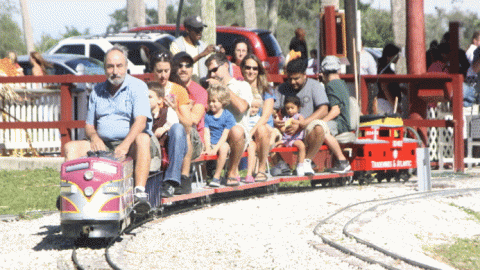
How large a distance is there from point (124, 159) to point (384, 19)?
201 ft

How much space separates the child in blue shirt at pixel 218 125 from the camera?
1165 centimetres

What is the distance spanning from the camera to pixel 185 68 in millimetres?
11320

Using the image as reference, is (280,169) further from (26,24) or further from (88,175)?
(26,24)

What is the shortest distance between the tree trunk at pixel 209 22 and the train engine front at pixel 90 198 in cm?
949

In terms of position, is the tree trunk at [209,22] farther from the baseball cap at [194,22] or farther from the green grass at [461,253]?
the green grass at [461,253]

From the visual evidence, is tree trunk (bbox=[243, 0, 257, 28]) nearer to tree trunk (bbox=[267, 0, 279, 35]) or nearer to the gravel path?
tree trunk (bbox=[267, 0, 279, 35])

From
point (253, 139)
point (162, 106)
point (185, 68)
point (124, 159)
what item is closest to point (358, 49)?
point (253, 139)

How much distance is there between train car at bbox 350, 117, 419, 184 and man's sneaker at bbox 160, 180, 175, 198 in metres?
3.98

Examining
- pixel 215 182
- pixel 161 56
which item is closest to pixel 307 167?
pixel 215 182

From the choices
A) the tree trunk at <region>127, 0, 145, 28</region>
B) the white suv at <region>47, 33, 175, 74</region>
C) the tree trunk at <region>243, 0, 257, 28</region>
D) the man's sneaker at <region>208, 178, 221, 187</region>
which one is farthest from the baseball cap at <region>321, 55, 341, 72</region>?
the tree trunk at <region>243, 0, 257, 28</region>

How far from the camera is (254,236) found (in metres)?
8.84

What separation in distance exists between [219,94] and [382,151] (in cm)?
290

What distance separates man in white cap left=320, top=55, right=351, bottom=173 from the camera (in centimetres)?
1331

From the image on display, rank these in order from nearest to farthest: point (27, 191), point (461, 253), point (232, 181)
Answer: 1. point (461, 253)
2. point (232, 181)
3. point (27, 191)
